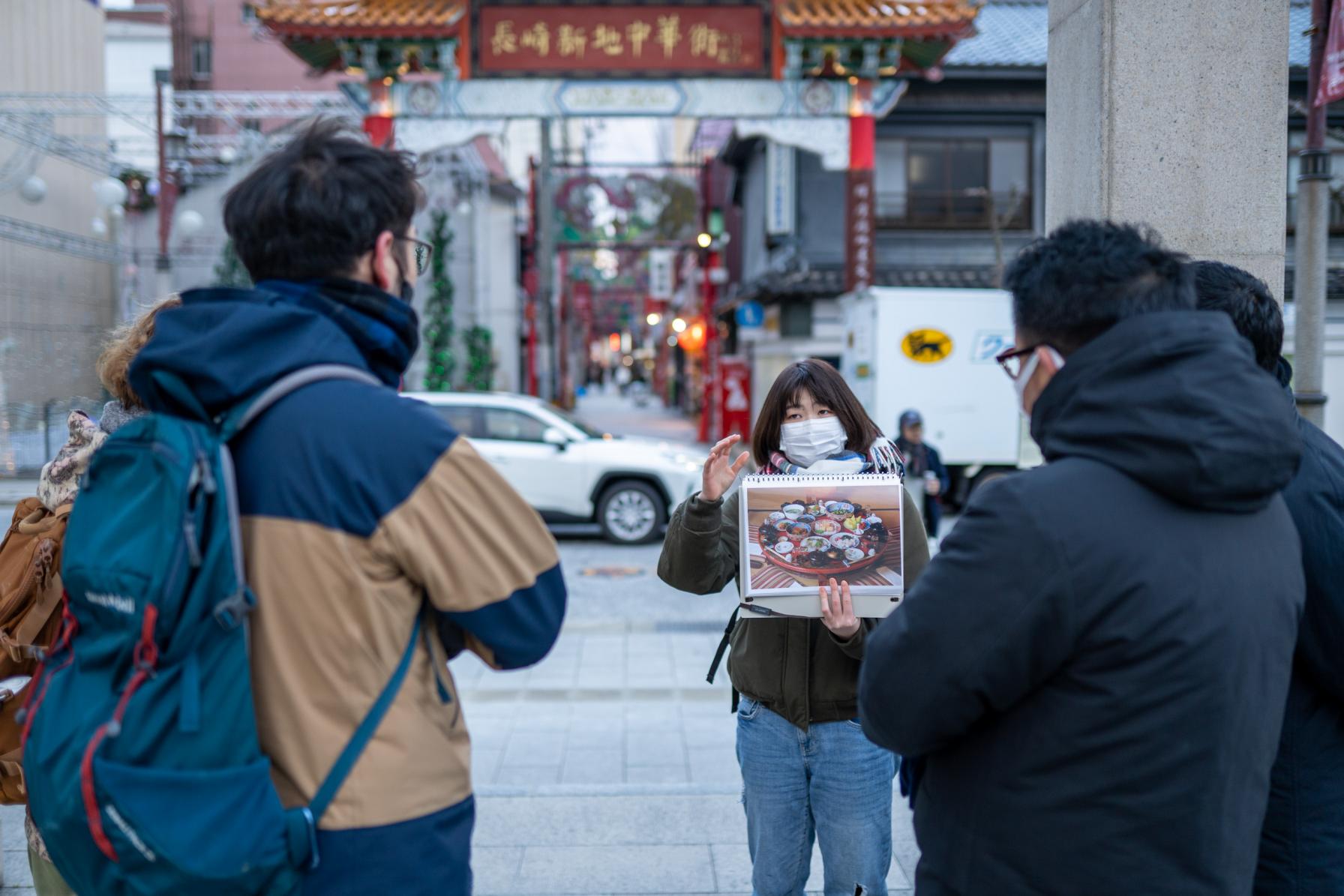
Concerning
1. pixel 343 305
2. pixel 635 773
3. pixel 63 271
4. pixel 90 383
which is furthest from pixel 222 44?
pixel 343 305

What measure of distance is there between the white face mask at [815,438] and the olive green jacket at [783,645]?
239 millimetres

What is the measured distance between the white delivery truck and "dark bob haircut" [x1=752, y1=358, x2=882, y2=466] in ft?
39.0

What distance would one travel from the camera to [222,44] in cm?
3481

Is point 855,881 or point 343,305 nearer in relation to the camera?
point 343,305

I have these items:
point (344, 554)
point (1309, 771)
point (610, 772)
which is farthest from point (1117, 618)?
point (610, 772)

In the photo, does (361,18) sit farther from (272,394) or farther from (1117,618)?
(1117,618)

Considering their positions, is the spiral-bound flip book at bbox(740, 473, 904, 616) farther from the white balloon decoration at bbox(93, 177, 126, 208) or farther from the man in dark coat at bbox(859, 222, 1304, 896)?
the white balloon decoration at bbox(93, 177, 126, 208)

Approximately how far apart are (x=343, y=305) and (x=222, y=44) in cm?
3787

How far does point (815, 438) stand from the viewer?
2.84m

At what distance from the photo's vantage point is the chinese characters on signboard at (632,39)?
14469 millimetres

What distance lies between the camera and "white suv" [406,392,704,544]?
40.8 ft

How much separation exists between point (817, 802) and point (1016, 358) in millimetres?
1432

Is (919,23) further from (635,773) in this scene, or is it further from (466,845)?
(466,845)

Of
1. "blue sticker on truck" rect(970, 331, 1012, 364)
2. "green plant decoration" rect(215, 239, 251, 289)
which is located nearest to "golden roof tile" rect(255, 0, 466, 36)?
"green plant decoration" rect(215, 239, 251, 289)
